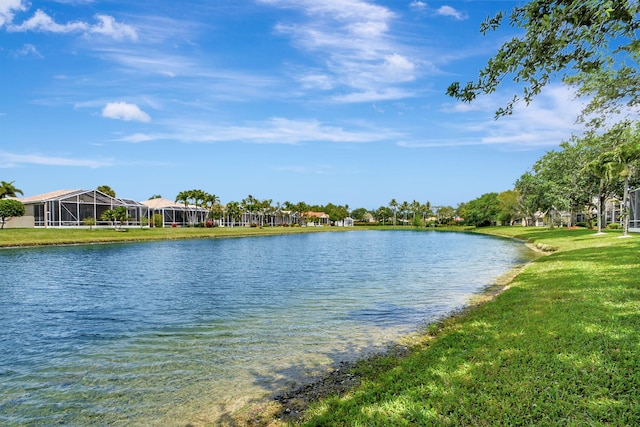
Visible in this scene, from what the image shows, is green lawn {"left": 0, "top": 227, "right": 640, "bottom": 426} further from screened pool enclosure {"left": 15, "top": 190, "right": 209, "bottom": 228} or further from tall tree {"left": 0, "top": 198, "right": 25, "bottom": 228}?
screened pool enclosure {"left": 15, "top": 190, "right": 209, "bottom": 228}

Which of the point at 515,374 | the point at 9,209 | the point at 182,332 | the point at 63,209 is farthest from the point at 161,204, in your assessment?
the point at 515,374

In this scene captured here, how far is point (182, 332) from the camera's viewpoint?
1067cm

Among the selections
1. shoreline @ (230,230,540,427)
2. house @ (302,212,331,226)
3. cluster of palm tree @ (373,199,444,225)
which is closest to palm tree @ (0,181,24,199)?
shoreline @ (230,230,540,427)

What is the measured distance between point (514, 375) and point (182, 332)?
8511 millimetres

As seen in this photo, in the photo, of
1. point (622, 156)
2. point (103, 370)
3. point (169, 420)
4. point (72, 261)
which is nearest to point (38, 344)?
point (103, 370)

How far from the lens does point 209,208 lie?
91.5m

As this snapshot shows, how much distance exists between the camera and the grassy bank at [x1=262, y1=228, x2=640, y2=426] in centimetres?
442

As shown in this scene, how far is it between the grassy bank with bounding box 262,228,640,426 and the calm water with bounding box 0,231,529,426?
1662 millimetres

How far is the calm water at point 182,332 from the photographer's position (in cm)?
664

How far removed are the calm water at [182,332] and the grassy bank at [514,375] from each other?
5.45 feet

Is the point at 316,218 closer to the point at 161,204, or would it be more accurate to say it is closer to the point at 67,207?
the point at 161,204

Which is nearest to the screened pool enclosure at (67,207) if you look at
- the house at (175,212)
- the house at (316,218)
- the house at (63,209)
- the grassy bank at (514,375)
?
the house at (63,209)

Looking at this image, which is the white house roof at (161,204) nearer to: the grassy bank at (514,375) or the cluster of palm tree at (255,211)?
the cluster of palm tree at (255,211)

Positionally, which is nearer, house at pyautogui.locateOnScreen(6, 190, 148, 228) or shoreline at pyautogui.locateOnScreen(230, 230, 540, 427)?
shoreline at pyautogui.locateOnScreen(230, 230, 540, 427)
